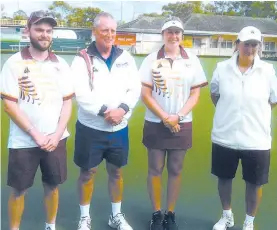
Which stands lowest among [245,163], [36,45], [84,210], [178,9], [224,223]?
[224,223]

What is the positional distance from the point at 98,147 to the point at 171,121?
55 centimetres

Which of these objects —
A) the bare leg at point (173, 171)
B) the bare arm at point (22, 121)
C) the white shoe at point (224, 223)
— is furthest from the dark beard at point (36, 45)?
the white shoe at point (224, 223)

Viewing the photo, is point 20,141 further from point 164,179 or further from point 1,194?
point 164,179

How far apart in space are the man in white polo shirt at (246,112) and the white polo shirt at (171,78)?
7.8 inches

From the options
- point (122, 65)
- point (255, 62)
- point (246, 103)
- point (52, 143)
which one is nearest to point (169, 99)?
point (122, 65)

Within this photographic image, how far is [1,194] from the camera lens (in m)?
3.53

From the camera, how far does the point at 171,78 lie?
2.96m

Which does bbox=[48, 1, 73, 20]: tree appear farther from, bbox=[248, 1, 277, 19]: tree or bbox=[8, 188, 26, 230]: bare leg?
bbox=[248, 1, 277, 19]: tree

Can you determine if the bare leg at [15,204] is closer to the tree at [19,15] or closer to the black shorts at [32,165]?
the black shorts at [32,165]

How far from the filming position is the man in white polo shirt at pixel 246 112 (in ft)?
9.30

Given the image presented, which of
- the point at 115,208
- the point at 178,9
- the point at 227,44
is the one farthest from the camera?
the point at 227,44

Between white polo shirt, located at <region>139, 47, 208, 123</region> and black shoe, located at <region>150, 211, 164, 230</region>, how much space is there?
0.73 meters

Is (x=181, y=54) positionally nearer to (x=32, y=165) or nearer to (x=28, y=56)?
(x=28, y=56)

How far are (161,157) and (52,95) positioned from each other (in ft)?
3.10
